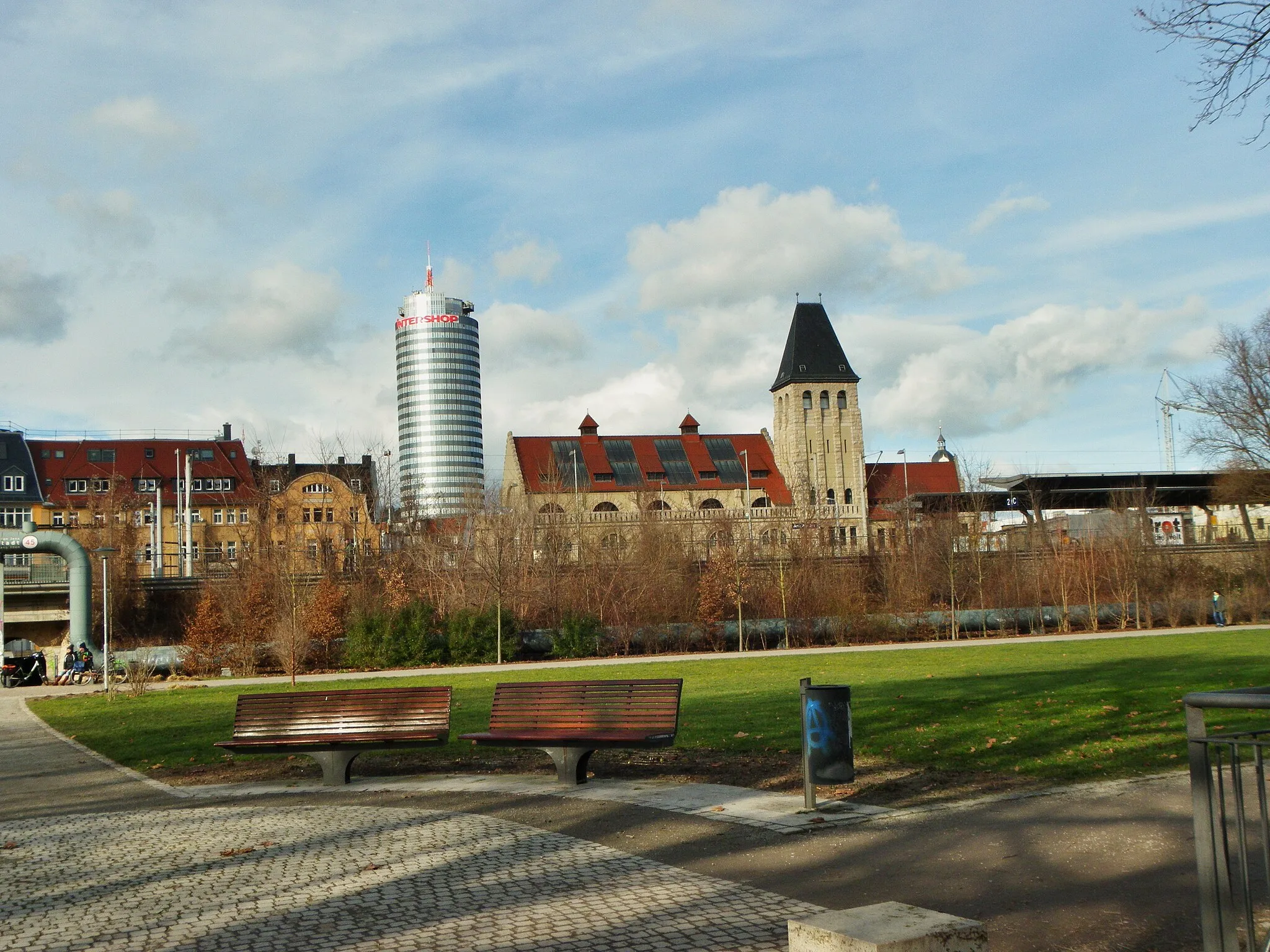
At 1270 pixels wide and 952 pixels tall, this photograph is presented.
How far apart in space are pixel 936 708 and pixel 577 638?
949 inches

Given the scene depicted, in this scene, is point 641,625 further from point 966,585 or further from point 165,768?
point 165,768

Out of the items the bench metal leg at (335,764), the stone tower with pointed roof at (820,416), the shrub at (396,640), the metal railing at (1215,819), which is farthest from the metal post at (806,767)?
the stone tower with pointed roof at (820,416)

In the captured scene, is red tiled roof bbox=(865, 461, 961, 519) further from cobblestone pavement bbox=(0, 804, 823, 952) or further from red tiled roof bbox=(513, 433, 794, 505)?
cobblestone pavement bbox=(0, 804, 823, 952)

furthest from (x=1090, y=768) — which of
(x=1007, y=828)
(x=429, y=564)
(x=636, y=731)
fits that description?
(x=429, y=564)

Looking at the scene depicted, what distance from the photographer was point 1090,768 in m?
10.4

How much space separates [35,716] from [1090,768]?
71.8 ft

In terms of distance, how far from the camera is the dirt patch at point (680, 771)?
9906 mm

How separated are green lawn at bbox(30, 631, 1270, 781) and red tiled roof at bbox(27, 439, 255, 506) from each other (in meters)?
73.0

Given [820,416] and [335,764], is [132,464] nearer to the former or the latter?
[820,416]

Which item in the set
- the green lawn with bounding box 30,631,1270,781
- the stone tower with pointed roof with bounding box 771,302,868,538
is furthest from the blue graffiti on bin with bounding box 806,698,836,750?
the stone tower with pointed roof with bounding box 771,302,868,538

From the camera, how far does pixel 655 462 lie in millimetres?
92812

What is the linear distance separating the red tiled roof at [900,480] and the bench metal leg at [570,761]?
89.6 metres

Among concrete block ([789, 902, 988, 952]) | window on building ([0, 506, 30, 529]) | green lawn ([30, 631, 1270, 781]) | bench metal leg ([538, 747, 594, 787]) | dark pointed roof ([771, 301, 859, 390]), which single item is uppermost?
dark pointed roof ([771, 301, 859, 390])

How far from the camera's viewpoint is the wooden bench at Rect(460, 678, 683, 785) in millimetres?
10969
